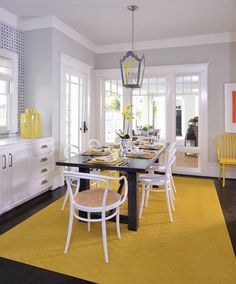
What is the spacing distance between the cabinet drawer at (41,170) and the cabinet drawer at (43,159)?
0.06 m

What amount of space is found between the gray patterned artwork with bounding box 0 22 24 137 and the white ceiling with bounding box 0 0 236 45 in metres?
0.27

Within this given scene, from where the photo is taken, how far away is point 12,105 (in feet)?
13.1

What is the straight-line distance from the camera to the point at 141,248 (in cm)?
229

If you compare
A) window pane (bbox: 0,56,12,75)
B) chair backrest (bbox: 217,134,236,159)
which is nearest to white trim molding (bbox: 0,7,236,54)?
window pane (bbox: 0,56,12,75)

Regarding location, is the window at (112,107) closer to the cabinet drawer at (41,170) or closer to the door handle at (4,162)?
the cabinet drawer at (41,170)

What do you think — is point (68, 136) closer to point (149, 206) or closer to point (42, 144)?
point (42, 144)

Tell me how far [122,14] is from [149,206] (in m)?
2.91

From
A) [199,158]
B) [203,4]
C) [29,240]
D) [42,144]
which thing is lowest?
[29,240]

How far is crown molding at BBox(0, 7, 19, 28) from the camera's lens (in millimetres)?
3701

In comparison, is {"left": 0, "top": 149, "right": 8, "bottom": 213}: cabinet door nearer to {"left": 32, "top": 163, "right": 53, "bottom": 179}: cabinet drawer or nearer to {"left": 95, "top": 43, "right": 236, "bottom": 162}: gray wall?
{"left": 32, "top": 163, "right": 53, "bottom": 179}: cabinet drawer

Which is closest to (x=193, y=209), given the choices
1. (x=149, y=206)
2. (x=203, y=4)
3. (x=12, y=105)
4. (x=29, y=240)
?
(x=149, y=206)

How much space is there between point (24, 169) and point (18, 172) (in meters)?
0.13


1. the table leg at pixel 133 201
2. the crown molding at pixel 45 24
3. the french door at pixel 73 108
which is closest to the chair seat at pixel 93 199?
the table leg at pixel 133 201

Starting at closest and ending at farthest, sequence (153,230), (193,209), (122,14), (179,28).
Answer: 1. (153,230)
2. (193,209)
3. (122,14)
4. (179,28)
